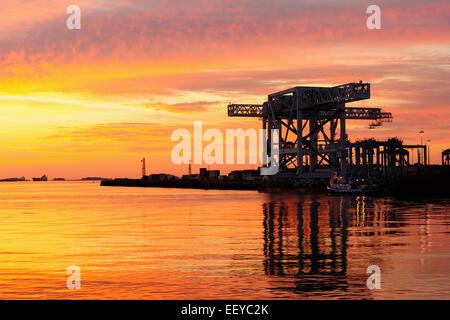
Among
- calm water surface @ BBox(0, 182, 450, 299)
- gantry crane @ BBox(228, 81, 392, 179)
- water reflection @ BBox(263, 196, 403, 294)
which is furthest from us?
gantry crane @ BBox(228, 81, 392, 179)

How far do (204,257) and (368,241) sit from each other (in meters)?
10.9

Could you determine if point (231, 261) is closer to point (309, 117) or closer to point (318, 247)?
point (318, 247)

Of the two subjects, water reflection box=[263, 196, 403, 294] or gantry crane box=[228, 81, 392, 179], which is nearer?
water reflection box=[263, 196, 403, 294]

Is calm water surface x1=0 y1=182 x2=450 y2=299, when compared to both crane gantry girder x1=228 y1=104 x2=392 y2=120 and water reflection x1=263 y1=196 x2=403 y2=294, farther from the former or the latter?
crane gantry girder x1=228 y1=104 x2=392 y2=120

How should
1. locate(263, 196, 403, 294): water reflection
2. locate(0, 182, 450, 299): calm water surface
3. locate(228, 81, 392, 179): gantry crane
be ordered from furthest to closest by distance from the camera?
locate(228, 81, 392, 179): gantry crane → locate(263, 196, 403, 294): water reflection → locate(0, 182, 450, 299): calm water surface

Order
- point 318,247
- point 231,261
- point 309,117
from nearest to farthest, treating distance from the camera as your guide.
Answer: point 231,261 < point 318,247 < point 309,117

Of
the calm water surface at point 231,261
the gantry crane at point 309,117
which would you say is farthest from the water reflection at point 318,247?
the gantry crane at point 309,117

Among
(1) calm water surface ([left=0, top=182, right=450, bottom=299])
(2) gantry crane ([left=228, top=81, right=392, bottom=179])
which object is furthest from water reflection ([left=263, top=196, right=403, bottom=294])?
(2) gantry crane ([left=228, top=81, right=392, bottom=179])

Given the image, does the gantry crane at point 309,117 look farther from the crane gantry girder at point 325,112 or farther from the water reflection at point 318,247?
the water reflection at point 318,247

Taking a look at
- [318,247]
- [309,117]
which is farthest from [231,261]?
[309,117]

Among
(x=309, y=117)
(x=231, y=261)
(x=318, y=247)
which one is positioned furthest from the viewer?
(x=309, y=117)

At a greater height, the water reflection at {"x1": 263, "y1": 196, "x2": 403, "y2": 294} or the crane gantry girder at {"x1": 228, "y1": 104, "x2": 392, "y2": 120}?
the crane gantry girder at {"x1": 228, "y1": 104, "x2": 392, "y2": 120}
